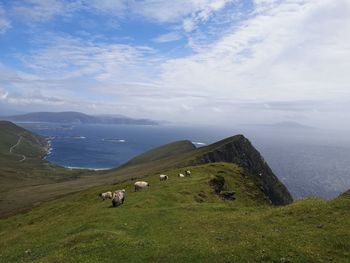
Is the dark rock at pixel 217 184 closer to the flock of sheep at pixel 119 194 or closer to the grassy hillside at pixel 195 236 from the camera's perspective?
the flock of sheep at pixel 119 194

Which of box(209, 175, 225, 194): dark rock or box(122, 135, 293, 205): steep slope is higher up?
box(209, 175, 225, 194): dark rock

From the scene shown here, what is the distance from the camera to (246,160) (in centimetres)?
15412

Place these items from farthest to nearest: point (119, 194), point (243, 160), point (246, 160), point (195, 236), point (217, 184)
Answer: point (246, 160)
point (243, 160)
point (217, 184)
point (119, 194)
point (195, 236)

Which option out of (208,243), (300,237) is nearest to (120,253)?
(208,243)

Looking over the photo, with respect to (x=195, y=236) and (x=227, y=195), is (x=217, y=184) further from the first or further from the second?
(x=195, y=236)

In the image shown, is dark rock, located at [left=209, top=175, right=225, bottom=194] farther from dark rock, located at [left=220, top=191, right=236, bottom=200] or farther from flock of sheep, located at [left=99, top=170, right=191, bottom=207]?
flock of sheep, located at [left=99, top=170, right=191, bottom=207]

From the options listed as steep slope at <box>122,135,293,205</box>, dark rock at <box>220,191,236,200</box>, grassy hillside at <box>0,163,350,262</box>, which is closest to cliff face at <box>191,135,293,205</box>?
steep slope at <box>122,135,293,205</box>

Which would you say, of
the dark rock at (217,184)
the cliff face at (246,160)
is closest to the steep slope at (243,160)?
the cliff face at (246,160)

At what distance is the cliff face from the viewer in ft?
429

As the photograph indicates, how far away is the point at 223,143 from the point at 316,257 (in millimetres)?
139131

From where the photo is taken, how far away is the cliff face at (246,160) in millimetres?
130875

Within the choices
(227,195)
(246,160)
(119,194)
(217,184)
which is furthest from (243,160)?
(119,194)

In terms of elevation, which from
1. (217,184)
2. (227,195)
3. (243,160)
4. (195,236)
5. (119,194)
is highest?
(195,236)

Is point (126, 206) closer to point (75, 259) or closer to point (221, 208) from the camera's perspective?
point (221, 208)
